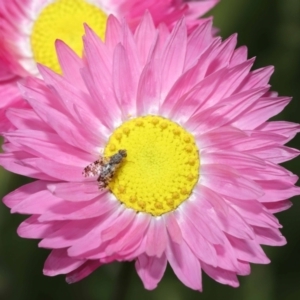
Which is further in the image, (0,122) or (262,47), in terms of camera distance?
(262,47)

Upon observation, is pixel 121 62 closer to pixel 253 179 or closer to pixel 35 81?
pixel 35 81

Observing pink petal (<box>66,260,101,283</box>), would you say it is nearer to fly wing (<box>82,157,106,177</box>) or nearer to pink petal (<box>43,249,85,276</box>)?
pink petal (<box>43,249,85,276</box>)

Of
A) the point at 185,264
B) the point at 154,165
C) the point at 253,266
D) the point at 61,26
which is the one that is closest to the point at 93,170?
the point at 154,165

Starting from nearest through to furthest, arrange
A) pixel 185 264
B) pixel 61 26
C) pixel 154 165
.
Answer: pixel 185 264
pixel 154 165
pixel 61 26

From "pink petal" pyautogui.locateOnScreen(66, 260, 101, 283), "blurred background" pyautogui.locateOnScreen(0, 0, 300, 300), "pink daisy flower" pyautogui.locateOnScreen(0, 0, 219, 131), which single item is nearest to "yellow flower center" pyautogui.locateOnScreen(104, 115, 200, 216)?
"pink petal" pyautogui.locateOnScreen(66, 260, 101, 283)

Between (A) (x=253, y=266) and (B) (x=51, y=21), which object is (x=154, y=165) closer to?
(B) (x=51, y=21)

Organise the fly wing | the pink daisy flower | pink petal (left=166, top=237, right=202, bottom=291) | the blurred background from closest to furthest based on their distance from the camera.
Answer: pink petal (left=166, top=237, right=202, bottom=291) < the fly wing < the pink daisy flower < the blurred background

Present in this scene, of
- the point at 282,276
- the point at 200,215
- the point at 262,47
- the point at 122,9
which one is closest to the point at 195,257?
the point at 200,215
